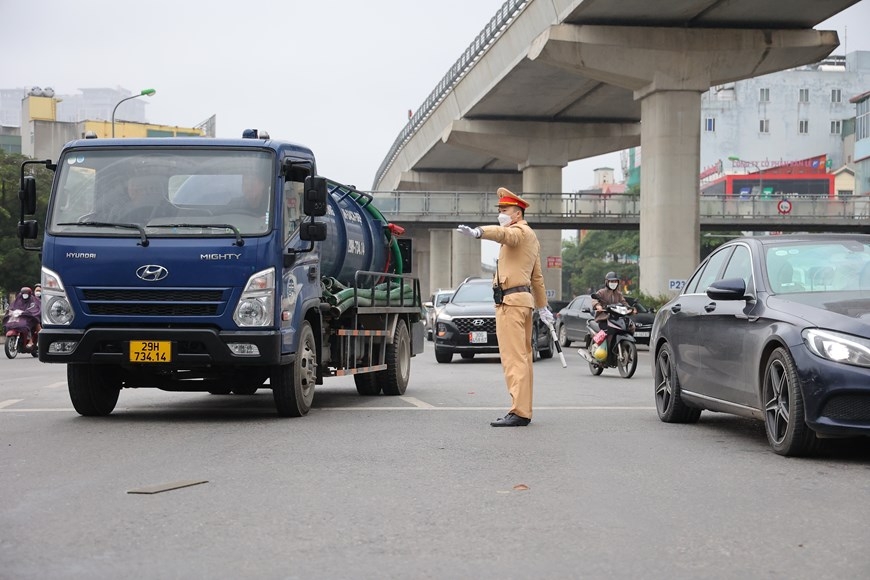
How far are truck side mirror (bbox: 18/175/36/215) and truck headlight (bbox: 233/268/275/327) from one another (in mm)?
2147

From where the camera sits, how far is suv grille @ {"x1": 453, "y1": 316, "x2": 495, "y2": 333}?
24375mm

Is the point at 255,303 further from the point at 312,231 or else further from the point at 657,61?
the point at 657,61

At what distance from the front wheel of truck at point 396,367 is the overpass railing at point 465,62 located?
28.8 metres

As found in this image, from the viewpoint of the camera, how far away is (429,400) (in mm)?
14133

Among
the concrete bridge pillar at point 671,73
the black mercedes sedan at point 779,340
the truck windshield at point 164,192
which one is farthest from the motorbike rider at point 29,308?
the black mercedes sedan at point 779,340

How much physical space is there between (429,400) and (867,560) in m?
A: 9.12

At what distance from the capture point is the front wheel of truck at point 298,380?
11.3 metres

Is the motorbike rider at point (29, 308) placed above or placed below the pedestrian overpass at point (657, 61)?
below

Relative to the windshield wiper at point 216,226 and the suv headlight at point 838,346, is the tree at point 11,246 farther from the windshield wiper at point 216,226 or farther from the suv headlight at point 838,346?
the suv headlight at point 838,346

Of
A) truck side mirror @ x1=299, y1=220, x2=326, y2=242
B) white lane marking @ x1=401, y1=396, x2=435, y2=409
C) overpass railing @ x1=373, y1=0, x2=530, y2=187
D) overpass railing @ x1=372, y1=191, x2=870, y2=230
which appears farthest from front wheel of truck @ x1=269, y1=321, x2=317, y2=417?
overpass railing @ x1=372, y1=191, x2=870, y2=230

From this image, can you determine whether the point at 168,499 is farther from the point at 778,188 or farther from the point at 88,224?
the point at 778,188

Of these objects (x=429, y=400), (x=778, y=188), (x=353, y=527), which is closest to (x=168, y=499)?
(x=353, y=527)

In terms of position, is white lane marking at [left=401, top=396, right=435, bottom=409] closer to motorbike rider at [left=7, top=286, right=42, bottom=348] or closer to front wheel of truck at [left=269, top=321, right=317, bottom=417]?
front wheel of truck at [left=269, top=321, right=317, bottom=417]

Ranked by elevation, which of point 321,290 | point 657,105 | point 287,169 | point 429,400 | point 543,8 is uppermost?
point 543,8
